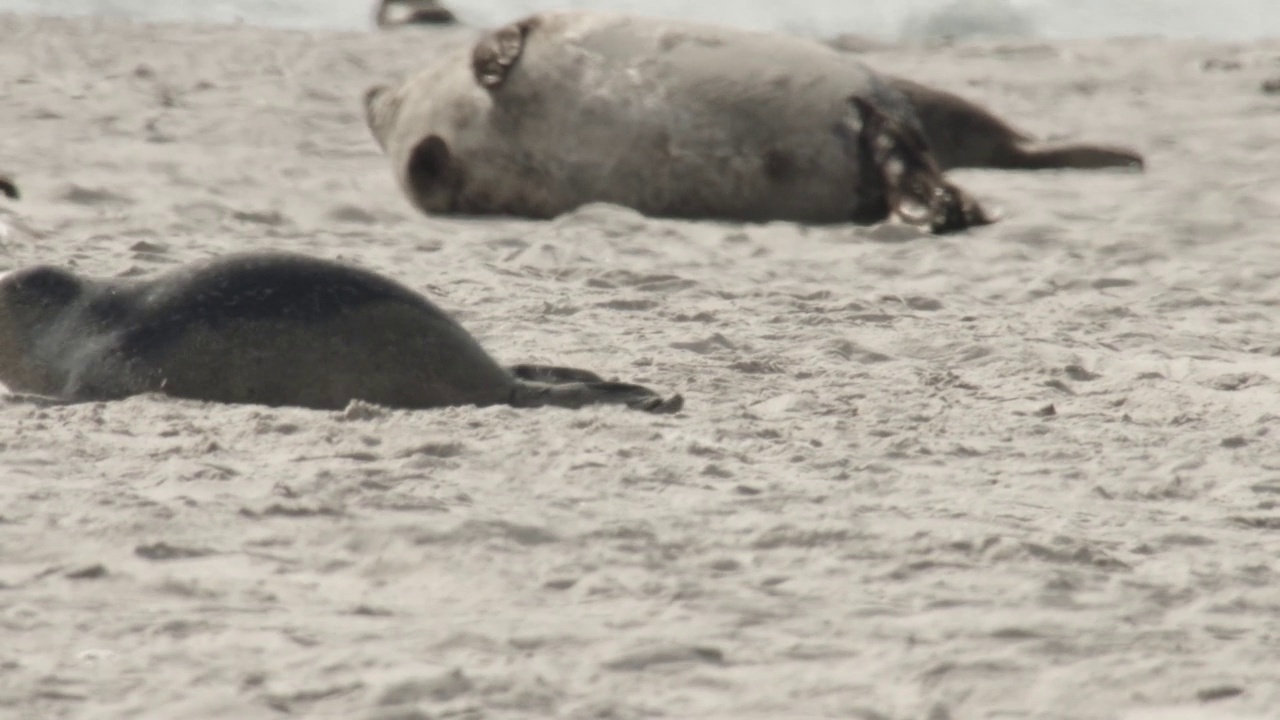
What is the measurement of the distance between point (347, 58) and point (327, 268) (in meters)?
7.37

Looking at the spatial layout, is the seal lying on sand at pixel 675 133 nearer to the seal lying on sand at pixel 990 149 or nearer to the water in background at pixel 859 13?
the seal lying on sand at pixel 990 149

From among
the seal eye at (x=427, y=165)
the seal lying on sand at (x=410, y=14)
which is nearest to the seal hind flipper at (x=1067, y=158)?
the seal eye at (x=427, y=165)

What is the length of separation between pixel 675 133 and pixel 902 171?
723 millimetres

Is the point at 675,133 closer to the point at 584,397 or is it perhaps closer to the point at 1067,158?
the point at 1067,158

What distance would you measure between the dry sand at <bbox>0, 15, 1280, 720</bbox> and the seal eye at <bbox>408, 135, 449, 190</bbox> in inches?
12.0

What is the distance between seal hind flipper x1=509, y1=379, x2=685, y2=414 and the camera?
12.6 feet

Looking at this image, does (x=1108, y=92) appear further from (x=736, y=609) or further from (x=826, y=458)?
(x=736, y=609)

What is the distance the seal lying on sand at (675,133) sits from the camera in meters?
6.51

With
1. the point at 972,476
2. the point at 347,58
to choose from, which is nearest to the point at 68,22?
the point at 347,58

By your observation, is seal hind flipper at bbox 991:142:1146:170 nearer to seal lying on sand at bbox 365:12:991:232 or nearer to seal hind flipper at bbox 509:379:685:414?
seal lying on sand at bbox 365:12:991:232

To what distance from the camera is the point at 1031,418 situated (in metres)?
4.05

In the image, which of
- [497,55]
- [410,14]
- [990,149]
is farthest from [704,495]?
[410,14]

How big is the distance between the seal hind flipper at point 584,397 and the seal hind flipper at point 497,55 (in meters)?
2.92

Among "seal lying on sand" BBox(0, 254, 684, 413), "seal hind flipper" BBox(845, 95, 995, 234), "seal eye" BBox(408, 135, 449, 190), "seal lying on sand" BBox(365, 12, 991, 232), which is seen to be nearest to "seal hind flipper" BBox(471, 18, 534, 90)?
"seal lying on sand" BBox(365, 12, 991, 232)
